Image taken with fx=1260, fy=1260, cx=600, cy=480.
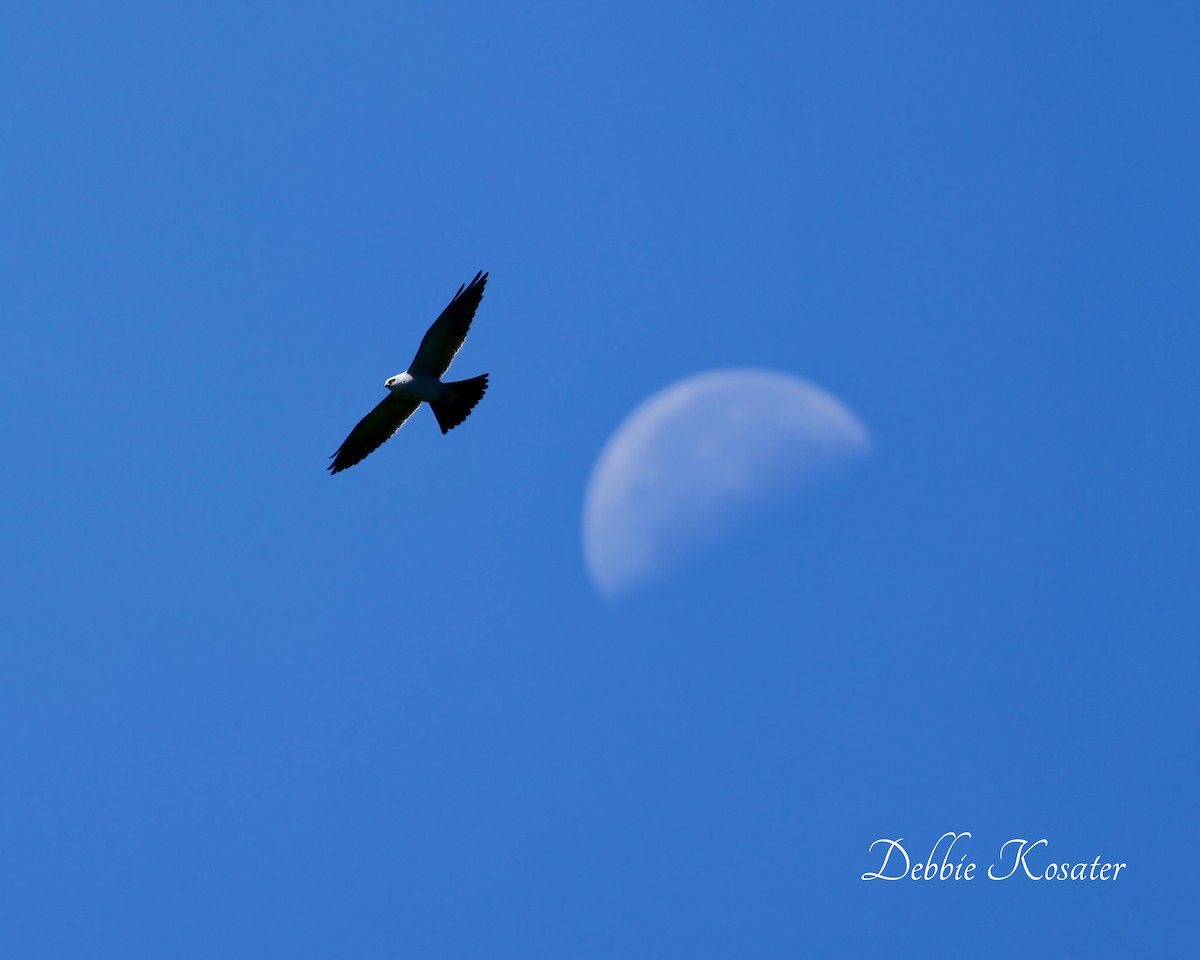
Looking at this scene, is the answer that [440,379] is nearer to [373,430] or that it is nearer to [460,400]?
[460,400]

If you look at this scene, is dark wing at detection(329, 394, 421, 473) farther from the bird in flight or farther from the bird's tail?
the bird's tail

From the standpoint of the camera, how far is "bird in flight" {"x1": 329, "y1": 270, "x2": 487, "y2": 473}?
60.7 ft

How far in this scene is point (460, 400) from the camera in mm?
18906

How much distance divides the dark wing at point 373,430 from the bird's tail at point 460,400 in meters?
0.86

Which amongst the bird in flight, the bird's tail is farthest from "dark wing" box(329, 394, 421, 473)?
the bird's tail

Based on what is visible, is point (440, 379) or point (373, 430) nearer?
point (440, 379)

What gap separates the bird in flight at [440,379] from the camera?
1852 cm

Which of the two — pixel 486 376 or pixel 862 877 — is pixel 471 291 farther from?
pixel 862 877

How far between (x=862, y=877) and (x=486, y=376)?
9914mm

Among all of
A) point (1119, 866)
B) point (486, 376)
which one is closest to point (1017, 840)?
point (1119, 866)

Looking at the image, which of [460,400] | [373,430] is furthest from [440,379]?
[373,430]

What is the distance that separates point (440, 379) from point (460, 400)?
0.48 metres

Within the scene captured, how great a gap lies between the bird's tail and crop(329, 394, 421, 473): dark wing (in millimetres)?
859

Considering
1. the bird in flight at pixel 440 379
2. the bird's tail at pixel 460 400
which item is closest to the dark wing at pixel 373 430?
the bird in flight at pixel 440 379
